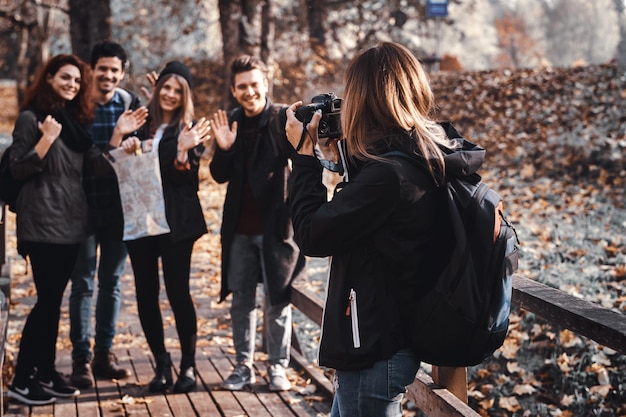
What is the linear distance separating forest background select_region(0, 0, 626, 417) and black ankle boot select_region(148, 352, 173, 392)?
164 cm

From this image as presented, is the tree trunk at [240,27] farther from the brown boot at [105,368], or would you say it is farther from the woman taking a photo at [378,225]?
the woman taking a photo at [378,225]

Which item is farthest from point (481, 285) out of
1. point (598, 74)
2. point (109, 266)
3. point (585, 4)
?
point (585, 4)

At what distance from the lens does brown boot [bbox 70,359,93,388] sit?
502cm

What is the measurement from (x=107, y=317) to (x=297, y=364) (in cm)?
132

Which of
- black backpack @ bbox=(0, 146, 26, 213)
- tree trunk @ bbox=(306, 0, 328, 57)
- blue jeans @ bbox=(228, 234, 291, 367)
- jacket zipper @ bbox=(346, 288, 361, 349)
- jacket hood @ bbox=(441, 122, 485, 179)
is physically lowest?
blue jeans @ bbox=(228, 234, 291, 367)

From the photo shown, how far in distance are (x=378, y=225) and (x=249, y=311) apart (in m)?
2.70

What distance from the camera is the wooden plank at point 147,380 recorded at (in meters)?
4.70

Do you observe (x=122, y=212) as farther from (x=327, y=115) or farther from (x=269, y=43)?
(x=269, y=43)

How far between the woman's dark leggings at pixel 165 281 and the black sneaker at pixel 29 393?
2.30 ft

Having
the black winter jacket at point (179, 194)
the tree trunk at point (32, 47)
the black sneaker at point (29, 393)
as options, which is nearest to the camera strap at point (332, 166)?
the black winter jacket at point (179, 194)

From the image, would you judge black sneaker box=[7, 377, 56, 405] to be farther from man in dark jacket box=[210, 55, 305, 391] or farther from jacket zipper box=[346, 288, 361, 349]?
jacket zipper box=[346, 288, 361, 349]

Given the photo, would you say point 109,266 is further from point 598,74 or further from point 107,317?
point 598,74

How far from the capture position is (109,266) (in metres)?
5.16

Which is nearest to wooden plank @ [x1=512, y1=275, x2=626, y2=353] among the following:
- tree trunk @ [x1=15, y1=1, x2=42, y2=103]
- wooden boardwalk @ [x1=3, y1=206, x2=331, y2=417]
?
wooden boardwalk @ [x1=3, y1=206, x2=331, y2=417]
